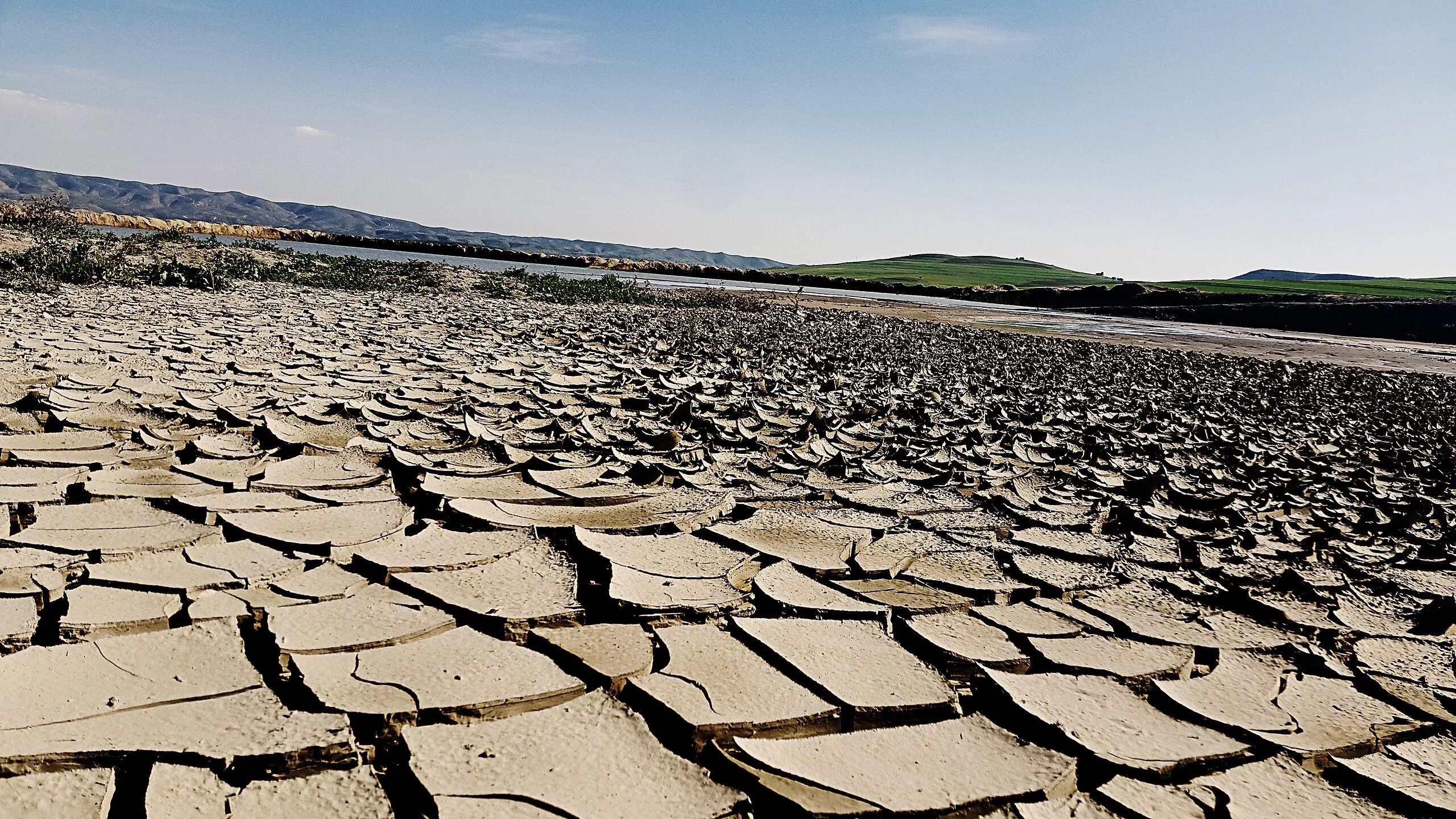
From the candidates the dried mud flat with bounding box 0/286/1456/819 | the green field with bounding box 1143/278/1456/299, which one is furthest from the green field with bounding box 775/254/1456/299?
the dried mud flat with bounding box 0/286/1456/819

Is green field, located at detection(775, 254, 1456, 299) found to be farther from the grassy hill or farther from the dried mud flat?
the dried mud flat

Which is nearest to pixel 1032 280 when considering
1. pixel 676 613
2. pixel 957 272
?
pixel 957 272

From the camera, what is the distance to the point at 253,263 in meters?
11.7

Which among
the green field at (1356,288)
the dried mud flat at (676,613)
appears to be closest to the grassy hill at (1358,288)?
the green field at (1356,288)

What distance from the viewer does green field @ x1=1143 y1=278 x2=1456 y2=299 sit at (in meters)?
27.6

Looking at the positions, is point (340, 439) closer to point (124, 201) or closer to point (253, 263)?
point (253, 263)

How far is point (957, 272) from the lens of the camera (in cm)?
5500

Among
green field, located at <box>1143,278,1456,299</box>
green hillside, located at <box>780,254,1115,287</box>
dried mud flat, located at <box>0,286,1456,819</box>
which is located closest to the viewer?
dried mud flat, located at <box>0,286,1456,819</box>

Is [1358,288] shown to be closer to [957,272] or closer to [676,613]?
[957,272]

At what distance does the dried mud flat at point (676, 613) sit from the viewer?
119 centimetres

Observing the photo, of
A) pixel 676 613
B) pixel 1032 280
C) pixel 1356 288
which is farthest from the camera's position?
pixel 1032 280

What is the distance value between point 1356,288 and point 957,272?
24.6 m

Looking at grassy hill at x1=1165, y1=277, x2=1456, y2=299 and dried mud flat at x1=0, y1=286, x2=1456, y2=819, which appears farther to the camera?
grassy hill at x1=1165, y1=277, x2=1456, y2=299

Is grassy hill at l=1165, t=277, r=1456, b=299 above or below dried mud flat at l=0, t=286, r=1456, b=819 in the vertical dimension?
above
